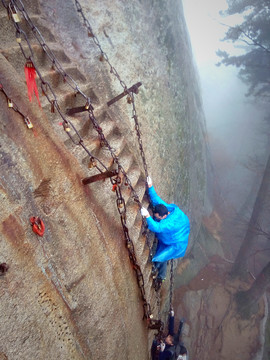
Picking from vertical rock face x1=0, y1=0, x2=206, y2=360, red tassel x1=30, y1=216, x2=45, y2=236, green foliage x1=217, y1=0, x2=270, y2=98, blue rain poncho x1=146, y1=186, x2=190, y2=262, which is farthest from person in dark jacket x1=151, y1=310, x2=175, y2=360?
green foliage x1=217, y1=0, x2=270, y2=98

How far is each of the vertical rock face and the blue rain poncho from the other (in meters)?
0.33

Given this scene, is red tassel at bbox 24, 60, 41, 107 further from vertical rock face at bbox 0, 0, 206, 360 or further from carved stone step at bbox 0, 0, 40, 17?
carved stone step at bbox 0, 0, 40, 17

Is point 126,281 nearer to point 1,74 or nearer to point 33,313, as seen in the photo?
point 33,313

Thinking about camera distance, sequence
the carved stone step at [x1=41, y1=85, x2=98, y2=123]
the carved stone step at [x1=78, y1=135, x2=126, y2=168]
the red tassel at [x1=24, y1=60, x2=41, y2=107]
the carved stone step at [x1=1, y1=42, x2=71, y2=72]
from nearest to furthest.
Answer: the red tassel at [x1=24, y1=60, x2=41, y2=107], the carved stone step at [x1=1, y1=42, x2=71, y2=72], the carved stone step at [x1=41, y1=85, x2=98, y2=123], the carved stone step at [x1=78, y1=135, x2=126, y2=168]

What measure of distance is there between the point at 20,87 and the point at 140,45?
4.77 m

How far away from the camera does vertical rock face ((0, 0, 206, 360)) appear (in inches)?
110

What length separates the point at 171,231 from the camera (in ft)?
16.0

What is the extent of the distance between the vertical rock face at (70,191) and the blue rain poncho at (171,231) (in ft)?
1.10

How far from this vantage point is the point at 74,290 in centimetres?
337

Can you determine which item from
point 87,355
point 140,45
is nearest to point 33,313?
point 87,355

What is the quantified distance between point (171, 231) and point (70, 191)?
2.38 m

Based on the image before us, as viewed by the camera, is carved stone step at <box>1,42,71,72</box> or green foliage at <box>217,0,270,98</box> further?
green foliage at <box>217,0,270,98</box>

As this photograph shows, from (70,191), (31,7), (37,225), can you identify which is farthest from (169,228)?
(31,7)

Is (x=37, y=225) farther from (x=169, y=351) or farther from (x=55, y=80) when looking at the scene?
(x=169, y=351)
